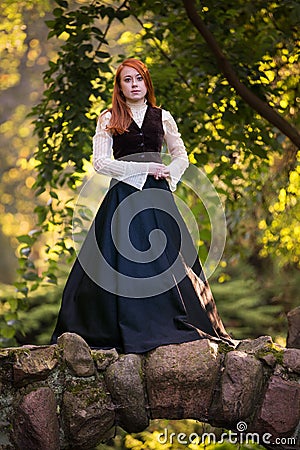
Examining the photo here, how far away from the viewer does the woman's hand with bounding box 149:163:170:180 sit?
329cm

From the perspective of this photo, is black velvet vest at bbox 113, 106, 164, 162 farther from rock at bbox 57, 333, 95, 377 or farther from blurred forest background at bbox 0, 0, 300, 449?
blurred forest background at bbox 0, 0, 300, 449

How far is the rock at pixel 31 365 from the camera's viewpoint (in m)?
2.95

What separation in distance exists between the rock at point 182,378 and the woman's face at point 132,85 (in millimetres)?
1096

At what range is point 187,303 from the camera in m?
3.24

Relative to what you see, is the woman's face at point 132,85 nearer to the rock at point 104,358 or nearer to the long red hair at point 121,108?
the long red hair at point 121,108

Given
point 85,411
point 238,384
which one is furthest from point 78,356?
point 238,384

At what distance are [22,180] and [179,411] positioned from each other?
8.52m

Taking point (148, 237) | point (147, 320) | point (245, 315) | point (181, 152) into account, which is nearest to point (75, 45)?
point (181, 152)

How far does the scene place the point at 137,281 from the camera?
10.4ft

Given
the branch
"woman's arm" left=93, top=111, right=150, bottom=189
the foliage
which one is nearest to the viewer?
"woman's arm" left=93, top=111, right=150, bottom=189

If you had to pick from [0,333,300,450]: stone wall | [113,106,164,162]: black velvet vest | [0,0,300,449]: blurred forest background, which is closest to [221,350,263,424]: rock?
[0,333,300,450]: stone wall

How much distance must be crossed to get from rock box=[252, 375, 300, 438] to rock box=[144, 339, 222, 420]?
8.9 inches

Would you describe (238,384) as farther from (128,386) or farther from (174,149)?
(174,149)

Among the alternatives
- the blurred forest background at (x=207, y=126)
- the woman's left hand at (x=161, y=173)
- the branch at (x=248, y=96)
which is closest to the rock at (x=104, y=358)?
the woman's left hand at (x=161, y=173)
